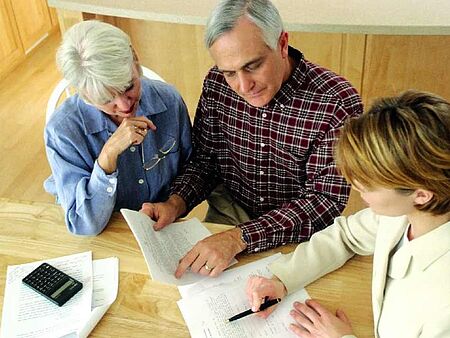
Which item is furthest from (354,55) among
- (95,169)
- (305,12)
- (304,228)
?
(95,169)

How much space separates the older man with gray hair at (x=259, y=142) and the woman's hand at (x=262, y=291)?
10 centimetres

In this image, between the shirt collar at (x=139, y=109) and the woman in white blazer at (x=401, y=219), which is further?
the shirt collar at (x=139, y=109)

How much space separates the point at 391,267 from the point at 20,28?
3567 mm

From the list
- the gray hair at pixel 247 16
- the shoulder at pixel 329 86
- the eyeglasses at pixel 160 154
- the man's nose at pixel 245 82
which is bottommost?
the eyeglasses at pixel 160 154

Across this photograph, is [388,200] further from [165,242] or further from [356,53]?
[356,53]

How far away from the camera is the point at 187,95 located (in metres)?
2.92

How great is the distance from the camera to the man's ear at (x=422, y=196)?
2.92 feet

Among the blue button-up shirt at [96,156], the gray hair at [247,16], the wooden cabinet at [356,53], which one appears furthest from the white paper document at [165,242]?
the wooden cabinet at [356,53]

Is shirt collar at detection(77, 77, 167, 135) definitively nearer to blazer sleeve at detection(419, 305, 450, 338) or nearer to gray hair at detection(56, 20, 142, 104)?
gray hair at detection(56, 20, 142, 104)

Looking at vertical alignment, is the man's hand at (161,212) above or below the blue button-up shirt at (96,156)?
below

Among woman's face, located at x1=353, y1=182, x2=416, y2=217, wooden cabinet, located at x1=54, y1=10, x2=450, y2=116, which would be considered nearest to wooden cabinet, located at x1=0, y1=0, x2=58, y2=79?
wooden cabinet, located at x1=54, y1=10, x2=450, y2=116

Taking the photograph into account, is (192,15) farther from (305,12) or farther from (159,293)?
(159,293)

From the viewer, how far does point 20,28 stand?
3.89 meters

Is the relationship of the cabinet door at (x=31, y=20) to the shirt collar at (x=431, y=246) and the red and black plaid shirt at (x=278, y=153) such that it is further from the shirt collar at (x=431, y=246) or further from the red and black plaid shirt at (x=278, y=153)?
the shirt collar at (x=431, y=246)
